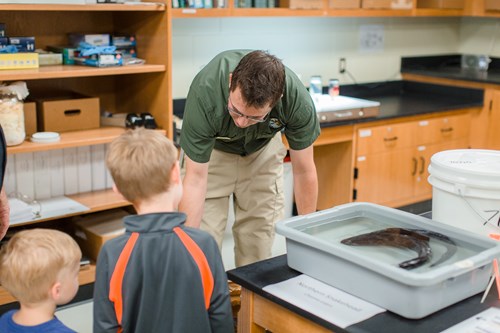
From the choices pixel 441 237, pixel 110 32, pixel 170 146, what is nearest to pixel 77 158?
pixel 110 32

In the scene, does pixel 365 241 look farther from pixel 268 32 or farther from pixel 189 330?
pixel 268 32

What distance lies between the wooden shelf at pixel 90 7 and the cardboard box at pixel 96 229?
1.05 meters

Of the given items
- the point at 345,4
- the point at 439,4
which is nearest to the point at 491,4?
the point at 439,4

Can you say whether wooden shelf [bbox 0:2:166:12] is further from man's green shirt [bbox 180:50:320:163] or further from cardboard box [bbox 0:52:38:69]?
man's green shirt [bbox 180:50:320:163]

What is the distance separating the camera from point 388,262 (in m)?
1.49

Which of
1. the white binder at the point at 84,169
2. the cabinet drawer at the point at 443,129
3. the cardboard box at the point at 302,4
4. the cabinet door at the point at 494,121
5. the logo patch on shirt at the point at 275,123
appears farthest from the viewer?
the cabinet door at the point at 494,121

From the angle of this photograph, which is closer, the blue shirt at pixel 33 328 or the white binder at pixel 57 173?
the blue shirt at pixel 33 328

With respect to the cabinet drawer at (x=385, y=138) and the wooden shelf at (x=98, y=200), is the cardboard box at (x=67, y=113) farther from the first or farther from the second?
the cabinet drawer at (x=385, y=138)

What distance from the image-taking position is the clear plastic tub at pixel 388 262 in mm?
1407

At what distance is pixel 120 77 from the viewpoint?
3.54m

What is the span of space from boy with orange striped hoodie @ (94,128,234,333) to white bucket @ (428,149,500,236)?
705mm

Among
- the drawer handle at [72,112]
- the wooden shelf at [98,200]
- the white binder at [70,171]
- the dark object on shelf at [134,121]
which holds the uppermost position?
the drawer handle at [72,112]

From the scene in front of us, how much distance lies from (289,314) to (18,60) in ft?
6.32

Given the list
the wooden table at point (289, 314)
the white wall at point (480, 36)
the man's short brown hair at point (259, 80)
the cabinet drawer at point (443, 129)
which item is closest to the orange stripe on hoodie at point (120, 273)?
the wooden table at point (289, 314)
